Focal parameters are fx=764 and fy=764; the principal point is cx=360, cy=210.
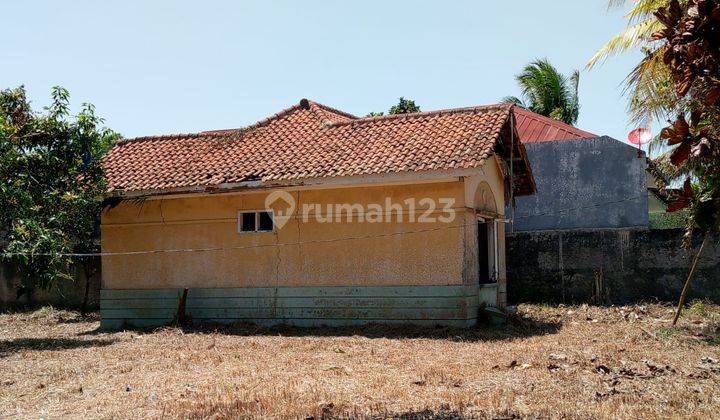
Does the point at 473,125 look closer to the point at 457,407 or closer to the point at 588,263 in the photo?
the point at 588,263

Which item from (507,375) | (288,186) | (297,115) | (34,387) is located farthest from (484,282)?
(34,387)

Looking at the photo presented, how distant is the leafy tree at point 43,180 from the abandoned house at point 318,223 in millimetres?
1474

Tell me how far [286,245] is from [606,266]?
762 centimetres

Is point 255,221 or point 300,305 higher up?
point 255,221

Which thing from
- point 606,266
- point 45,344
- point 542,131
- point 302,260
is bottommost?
point 45,344

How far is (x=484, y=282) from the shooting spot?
1549 cm

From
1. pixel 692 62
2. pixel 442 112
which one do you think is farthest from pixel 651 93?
pixel 692 62

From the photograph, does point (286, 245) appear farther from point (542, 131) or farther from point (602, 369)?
point (542, 131)

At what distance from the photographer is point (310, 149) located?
49.9 feet

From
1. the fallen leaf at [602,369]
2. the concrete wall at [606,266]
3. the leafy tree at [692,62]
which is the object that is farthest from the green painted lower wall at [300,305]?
the leafy tree at [692,62]

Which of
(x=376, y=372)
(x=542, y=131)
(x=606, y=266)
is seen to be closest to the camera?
(x=376, y=372)

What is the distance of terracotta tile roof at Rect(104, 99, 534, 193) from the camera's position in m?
13.8

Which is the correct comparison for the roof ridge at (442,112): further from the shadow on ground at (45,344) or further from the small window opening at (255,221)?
the shadow on ground at (45,344)

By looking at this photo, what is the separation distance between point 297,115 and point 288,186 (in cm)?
351
